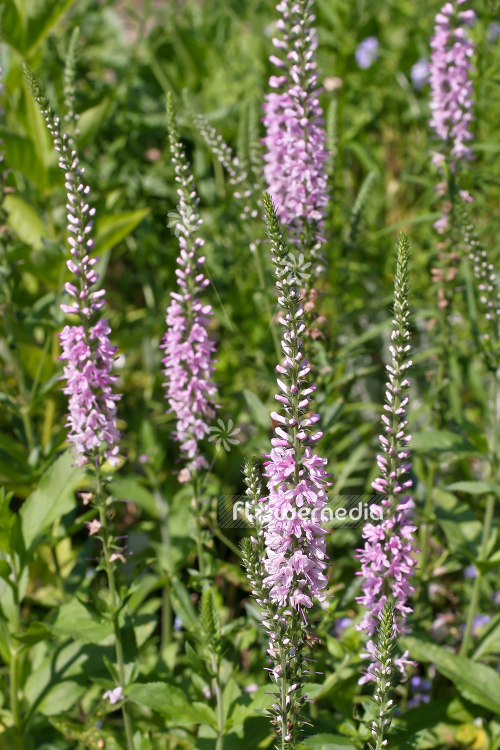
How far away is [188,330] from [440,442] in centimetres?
144

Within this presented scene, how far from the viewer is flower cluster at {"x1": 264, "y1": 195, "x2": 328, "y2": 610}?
206 centimetres

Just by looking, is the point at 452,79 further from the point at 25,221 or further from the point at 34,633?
the point at 34,633

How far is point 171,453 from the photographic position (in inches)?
200

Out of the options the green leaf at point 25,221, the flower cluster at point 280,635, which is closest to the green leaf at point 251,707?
the flower cluster at point 280,635

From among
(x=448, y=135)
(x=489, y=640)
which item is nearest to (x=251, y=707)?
(x=489, y=640)

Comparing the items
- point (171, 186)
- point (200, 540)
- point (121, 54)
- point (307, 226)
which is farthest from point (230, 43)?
point (200, 540)

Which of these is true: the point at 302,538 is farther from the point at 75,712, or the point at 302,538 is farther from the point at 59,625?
the point at 75,712

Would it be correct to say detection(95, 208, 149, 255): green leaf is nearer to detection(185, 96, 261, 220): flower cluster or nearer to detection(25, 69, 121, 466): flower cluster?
detection(185, 96, 261, 220): flower cluster

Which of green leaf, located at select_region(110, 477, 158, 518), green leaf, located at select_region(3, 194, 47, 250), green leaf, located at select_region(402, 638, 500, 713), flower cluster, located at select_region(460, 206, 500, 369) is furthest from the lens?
green leaf, located at select_region(3, 194, 47, 250)

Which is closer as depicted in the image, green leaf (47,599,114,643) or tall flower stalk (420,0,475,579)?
green leaf (47,599,114,643)

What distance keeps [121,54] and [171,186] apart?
188 cm

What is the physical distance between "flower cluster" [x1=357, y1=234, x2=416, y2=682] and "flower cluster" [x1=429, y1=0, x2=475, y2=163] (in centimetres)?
194

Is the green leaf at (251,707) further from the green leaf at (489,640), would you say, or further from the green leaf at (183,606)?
the green leaf at (489,640)

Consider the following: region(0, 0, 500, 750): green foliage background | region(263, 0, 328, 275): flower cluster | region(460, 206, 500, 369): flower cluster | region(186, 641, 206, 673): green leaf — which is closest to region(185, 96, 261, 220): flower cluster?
region(263, 0, 328, 275): flower cluster
